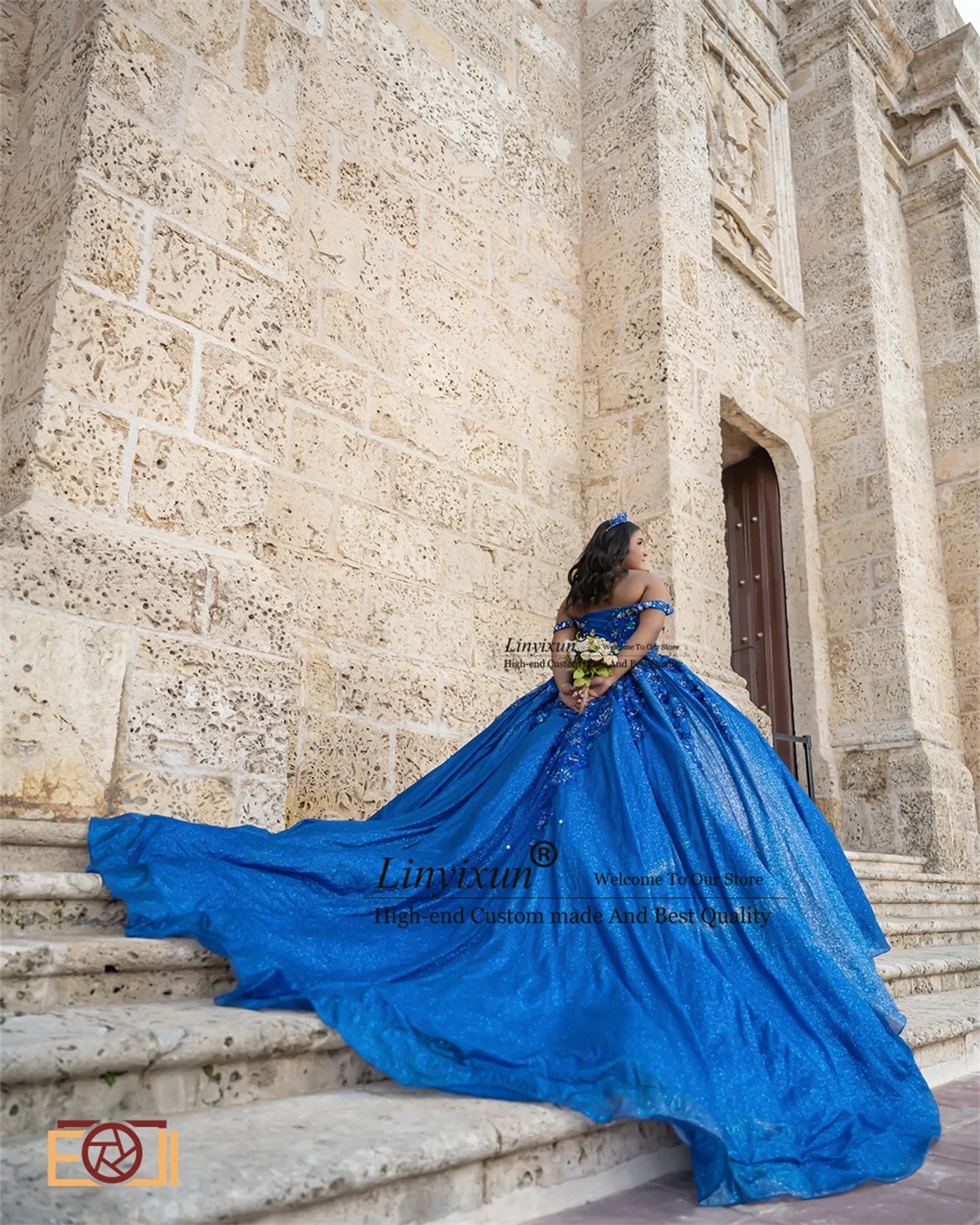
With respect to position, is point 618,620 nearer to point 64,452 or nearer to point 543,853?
point 543,853

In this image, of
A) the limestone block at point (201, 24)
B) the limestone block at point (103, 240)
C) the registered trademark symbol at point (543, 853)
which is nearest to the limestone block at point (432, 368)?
the limestone block at point (201, 24)

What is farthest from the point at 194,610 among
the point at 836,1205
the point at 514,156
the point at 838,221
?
the point at 838,221

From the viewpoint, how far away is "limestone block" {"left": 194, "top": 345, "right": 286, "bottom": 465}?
122 inches

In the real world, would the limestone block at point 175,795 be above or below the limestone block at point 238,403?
below

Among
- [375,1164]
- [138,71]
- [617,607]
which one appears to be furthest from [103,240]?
[375,1164]

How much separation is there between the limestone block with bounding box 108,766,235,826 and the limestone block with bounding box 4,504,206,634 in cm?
43

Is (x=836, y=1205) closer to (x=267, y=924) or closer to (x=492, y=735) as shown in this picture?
(x=267, y=924)

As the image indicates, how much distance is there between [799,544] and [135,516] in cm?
518

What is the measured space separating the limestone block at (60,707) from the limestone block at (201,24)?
2074 millimetres

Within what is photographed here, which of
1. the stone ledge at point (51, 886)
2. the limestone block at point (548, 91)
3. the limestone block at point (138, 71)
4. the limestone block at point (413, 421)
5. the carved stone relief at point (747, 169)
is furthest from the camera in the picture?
the carved stone relief at point (747, 169)

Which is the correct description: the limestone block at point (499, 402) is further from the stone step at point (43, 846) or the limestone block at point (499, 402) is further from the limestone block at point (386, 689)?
the stone step at point (43, 846)

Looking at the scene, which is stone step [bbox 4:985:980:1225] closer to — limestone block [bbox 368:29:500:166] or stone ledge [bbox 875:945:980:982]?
stone ledge [bbox 875:945:980:982]

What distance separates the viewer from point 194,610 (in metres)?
2.87

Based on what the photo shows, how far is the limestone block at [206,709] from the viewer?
2.71 m
